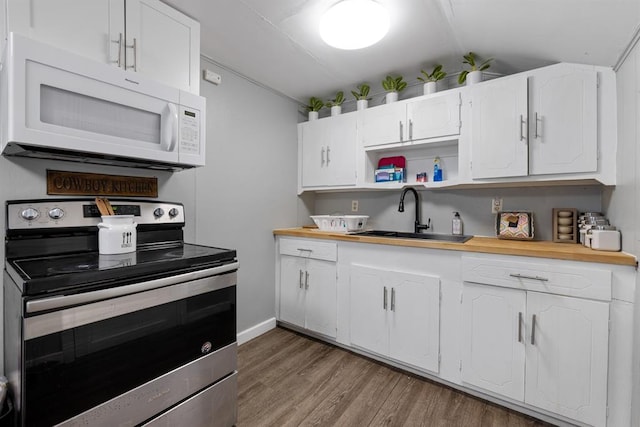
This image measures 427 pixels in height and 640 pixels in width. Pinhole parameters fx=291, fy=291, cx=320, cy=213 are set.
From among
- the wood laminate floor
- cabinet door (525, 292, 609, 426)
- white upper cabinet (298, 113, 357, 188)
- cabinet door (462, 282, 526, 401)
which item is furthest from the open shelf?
the wood laminate floor

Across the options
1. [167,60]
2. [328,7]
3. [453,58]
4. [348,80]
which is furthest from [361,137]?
[167,60]

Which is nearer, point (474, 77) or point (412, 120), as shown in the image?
point (474, 77)

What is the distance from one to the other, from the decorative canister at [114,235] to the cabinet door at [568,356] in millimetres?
2099

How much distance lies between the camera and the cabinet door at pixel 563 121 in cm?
167

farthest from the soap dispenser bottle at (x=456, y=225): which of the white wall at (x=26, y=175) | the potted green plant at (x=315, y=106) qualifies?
the white wall at (x=26, y=175)

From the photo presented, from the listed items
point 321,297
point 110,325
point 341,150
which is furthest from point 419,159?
point 110,325

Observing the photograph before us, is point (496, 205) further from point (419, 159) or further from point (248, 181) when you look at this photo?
point (248, 181)

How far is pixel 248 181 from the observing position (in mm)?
2502

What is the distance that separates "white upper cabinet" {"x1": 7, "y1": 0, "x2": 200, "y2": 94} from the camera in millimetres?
1149

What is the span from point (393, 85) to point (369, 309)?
180 cm

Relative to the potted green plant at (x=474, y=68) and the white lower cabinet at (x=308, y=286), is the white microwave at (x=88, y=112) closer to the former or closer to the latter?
the white lower cabinet at (x=308, y=286)

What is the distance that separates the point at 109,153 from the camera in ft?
4.16

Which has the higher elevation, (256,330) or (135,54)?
(135,54)

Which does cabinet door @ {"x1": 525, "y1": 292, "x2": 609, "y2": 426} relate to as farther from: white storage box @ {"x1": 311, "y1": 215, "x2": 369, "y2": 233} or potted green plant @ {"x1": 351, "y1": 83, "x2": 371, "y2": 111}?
potted green plant @ {"x1": 351, "y1": 83, "x2": 371, "y2": 111}
